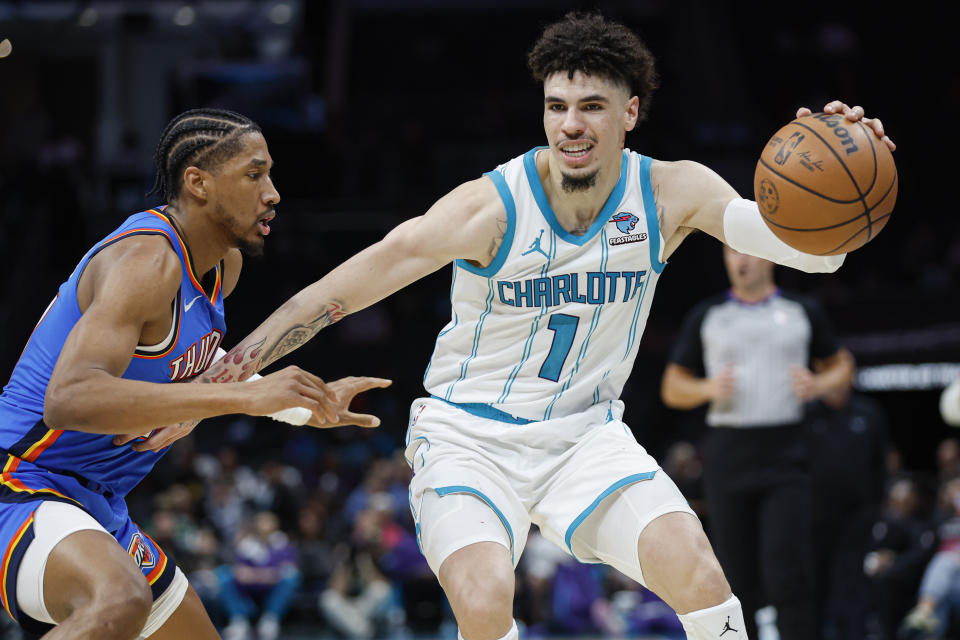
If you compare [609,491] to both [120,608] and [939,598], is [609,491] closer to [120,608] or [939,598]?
[120,608]

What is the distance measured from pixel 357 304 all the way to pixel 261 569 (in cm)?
793

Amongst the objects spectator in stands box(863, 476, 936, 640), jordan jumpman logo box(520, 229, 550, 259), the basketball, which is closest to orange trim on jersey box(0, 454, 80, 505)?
jordan jumpman logo box(520, 229, 550, 259)

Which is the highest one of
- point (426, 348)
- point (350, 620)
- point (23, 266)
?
point (23, 266)

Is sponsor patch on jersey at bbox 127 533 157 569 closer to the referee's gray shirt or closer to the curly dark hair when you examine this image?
the curly dark hair

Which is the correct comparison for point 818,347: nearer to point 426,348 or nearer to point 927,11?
point 426,348

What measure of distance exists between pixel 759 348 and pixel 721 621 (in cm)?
296

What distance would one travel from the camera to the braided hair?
4.05m

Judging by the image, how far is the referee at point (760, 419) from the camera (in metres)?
6.06

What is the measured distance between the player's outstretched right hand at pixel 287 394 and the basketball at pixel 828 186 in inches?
66.2

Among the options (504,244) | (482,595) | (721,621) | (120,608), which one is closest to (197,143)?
(504,244)

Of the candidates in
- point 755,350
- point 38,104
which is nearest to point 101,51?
point 38,104

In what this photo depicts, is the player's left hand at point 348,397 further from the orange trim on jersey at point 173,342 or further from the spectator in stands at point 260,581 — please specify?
the spectator in stands at point 260,581

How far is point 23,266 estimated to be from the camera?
1545cm

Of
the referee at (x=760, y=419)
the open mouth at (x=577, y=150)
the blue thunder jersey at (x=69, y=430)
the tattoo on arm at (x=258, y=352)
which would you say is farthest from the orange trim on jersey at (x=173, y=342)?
the referee at (x=760, y=419)
